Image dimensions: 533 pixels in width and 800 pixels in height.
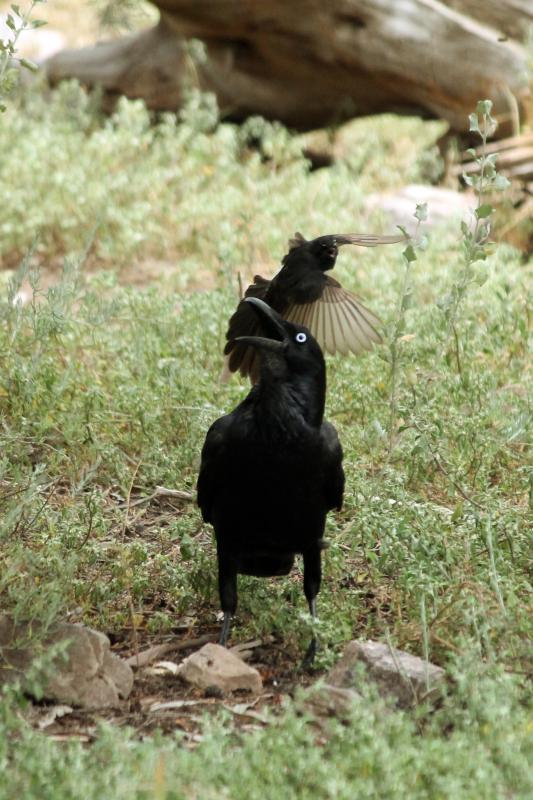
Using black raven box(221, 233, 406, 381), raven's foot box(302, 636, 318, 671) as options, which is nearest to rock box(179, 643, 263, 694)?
raven's foot box(302, 636, 318, 671)

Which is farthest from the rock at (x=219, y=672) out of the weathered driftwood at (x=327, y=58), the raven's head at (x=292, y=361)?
the weathered driftwood at (x=327, y=58)

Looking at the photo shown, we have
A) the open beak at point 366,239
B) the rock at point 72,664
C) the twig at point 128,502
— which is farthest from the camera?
the twig at point 128,502

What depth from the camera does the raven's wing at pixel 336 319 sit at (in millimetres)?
4656

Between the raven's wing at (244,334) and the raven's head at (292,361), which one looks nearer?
the raven's head at (292,361)

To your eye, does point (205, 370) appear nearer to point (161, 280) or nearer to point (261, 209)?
point (161, 280)

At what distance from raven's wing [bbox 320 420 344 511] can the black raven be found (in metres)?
0.63

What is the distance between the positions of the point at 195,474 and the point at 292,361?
1364 millimetres

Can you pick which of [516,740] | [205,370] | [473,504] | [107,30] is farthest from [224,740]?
[107,30]

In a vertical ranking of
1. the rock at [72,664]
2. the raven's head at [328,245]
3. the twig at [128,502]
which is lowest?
the twig at [128,502]

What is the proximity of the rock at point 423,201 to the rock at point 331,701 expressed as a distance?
5.26m

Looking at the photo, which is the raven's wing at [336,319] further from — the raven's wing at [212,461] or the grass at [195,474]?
the raven's wing at [212,461]

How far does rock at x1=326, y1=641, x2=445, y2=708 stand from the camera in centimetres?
348

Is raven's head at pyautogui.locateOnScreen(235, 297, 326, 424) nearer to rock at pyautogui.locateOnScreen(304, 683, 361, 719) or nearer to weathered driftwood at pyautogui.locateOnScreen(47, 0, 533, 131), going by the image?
rock at pyautogui.locateOnScreen(304, 683, 361, 719)

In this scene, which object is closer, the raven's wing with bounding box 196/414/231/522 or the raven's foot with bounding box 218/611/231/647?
the raven's wing with bounding box 196/414/231/522
